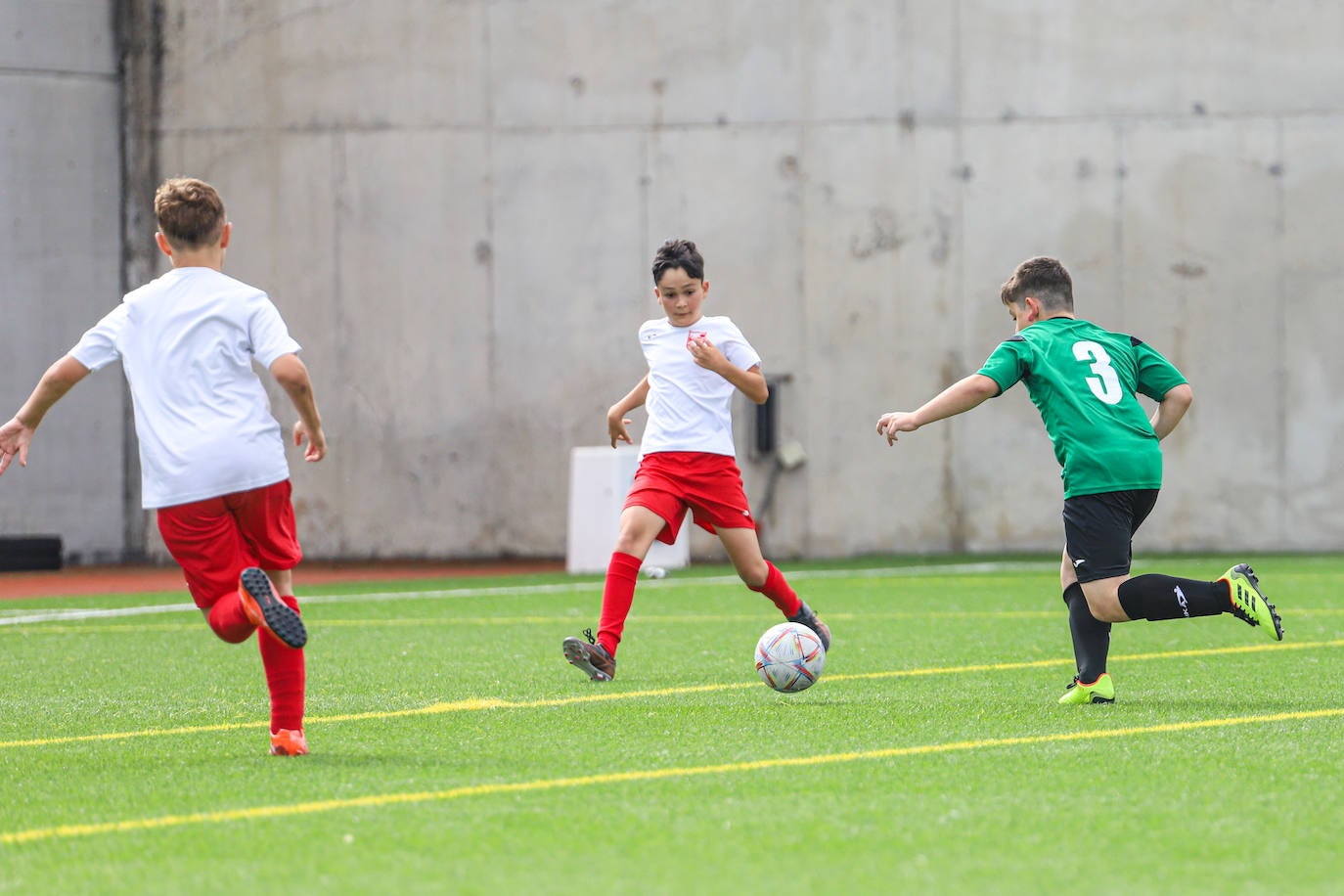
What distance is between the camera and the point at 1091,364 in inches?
268

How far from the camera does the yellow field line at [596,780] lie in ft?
14.1

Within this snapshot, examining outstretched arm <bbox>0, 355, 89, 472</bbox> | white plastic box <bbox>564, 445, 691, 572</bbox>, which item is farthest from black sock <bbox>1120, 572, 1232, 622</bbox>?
white plastic box <bbox>564, 445, 691, 572</bbox>

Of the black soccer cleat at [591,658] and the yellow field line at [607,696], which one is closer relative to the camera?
the yellow field line at [607,696]

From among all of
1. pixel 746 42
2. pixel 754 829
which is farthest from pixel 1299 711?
pixel 746 42

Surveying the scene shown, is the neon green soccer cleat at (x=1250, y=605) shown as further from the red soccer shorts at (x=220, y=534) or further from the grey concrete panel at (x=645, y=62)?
the grey concrete panel at (x=645, y=62)

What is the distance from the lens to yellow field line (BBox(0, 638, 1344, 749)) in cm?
611

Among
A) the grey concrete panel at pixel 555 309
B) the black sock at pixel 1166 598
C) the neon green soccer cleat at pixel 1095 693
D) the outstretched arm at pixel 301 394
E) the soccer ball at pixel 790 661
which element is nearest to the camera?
the outstretched arm at pixel 301 394

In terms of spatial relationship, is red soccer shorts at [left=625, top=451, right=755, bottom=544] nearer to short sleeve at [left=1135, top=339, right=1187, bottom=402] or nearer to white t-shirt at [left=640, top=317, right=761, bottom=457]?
white t-shirt at [left=640, top=317, right=761, bottom=457]

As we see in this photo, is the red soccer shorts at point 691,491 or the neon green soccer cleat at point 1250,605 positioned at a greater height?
the red soccer shorts at point 691,491

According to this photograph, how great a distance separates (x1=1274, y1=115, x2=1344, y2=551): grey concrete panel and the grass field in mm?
8033

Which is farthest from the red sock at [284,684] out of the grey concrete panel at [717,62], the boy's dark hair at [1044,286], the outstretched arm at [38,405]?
the grey concrete panel at [717,62]

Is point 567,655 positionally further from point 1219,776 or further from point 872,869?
point 872,869

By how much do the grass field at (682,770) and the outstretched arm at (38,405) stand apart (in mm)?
971

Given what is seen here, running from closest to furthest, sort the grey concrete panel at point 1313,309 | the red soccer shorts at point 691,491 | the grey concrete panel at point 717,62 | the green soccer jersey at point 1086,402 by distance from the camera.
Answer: the green soccer jersey at point 1086,402 < the red soccer shorts at point 691,491 < the grey concrete panel at point 1313,309 < the grey concrete panel at point 717,62
